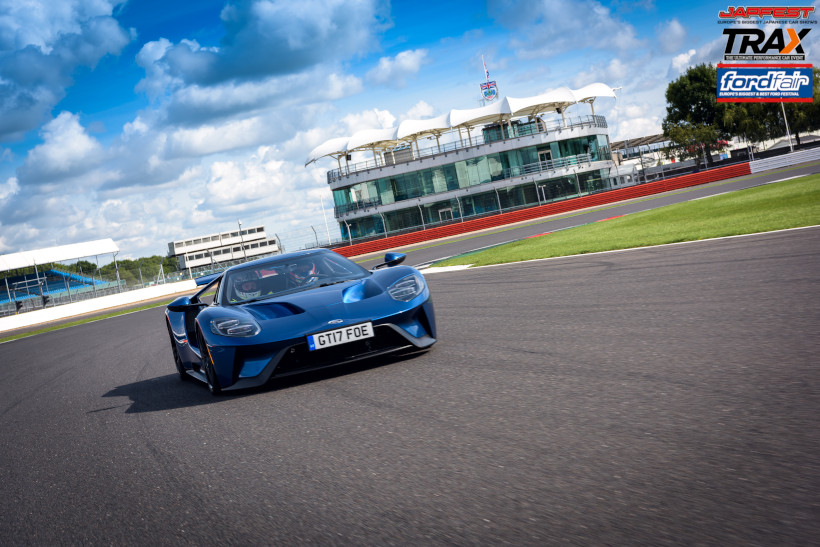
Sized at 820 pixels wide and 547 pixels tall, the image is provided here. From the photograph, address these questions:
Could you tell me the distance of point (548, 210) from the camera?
39875mm

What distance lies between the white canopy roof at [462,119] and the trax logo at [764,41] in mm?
12432

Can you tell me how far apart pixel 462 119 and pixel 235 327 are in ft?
179

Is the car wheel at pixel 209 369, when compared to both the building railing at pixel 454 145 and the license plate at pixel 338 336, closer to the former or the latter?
the license plate at pixel 338 336

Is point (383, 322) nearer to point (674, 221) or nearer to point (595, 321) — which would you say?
point (595, 321)

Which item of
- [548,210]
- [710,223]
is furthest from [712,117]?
[710,223]

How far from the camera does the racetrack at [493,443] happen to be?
2154mm

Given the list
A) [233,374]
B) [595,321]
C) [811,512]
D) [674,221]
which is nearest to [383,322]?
[233,374]

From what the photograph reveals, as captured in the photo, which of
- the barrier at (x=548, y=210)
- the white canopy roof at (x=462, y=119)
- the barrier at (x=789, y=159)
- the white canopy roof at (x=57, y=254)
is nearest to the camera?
the barrier at (x=789, y=159)

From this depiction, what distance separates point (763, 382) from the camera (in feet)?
10.6

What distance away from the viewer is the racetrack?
215 cm

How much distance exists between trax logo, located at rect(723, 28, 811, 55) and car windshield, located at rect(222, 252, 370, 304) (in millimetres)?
44572

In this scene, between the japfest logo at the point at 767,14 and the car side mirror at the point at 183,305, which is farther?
the japfest logo at the point at 767,14

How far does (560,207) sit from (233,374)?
3716cm

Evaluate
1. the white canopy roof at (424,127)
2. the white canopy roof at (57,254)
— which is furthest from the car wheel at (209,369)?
the white canopy roof at (424,127)
